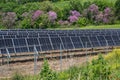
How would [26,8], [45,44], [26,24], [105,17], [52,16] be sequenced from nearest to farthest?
[45,44] < [52,16] < [105,17] < [26,24] < [26,8]

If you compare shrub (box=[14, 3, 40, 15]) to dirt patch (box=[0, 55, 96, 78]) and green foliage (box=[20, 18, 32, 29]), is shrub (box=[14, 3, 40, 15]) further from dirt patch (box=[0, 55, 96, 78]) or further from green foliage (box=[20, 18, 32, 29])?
dirt patch (box=[0, 55, 96, 78])

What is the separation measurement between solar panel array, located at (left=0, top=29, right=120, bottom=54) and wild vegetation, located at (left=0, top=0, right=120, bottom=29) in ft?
78.2

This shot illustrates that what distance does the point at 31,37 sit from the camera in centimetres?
2917

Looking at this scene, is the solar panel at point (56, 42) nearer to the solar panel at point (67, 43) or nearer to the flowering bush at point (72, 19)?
the solar panel at point (67, 43)

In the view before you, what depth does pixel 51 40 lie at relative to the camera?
1169 inches

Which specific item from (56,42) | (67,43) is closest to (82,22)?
(67,43)

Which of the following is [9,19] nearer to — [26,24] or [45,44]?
[26,24]

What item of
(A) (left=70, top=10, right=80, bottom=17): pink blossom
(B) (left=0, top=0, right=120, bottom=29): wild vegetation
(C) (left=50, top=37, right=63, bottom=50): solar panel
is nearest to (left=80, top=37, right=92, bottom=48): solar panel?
(C) (left=50, top=37, right=63, bottom=50): solar panel

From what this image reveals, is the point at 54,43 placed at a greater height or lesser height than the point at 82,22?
greater

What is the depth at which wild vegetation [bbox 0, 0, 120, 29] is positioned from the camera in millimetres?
59125

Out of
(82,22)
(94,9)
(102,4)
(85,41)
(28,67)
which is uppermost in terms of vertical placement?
(28,67)

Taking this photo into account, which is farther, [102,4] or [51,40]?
[102,4]

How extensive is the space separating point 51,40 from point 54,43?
332 mm

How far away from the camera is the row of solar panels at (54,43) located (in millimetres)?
26812
